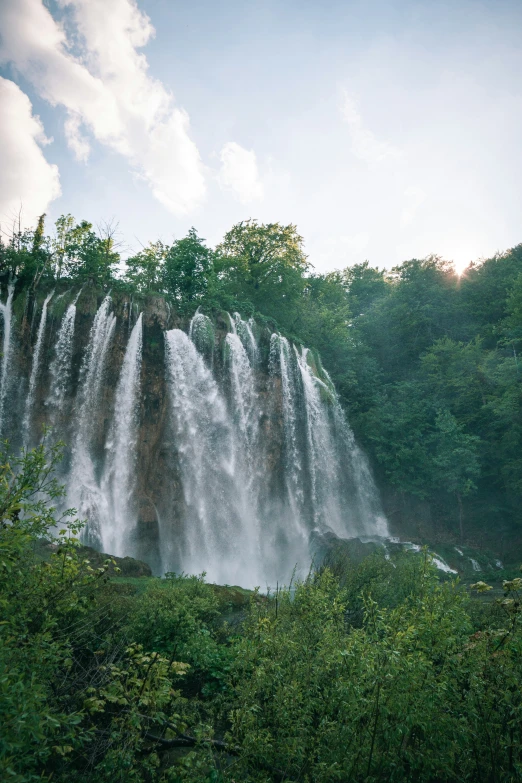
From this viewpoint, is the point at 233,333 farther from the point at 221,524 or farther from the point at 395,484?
the point at 395,484

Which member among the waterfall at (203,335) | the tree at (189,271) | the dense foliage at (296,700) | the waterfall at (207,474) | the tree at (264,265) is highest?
the tree at (264,265)

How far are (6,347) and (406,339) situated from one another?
30718 millimetres

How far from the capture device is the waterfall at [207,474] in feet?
74.8

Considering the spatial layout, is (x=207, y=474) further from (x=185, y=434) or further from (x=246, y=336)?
(x=246, y=336)

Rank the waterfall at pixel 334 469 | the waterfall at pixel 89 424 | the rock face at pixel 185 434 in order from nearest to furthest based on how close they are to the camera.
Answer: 1. the waterfall at pixel 89 424
2. the rock face at pixel 185 434
3. the waterfall at pixel 334 469

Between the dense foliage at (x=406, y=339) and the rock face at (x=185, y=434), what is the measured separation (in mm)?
2667

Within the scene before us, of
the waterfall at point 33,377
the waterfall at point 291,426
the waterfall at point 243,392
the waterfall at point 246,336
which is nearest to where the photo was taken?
the waterfall at point 33,377

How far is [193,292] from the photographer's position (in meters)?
30.3

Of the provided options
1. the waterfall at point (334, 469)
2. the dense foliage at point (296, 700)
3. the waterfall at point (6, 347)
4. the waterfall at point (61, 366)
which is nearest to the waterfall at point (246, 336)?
the waterfall at point (334, 469)

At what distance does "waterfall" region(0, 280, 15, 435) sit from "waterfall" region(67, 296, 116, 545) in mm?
3385

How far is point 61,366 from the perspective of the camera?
22.4 m

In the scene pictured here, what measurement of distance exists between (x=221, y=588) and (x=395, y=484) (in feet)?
69.2

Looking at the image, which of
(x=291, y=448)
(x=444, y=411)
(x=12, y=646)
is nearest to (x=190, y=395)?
(x=291, y=448)

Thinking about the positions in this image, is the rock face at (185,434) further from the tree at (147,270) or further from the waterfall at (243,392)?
the tree at (147,270)
